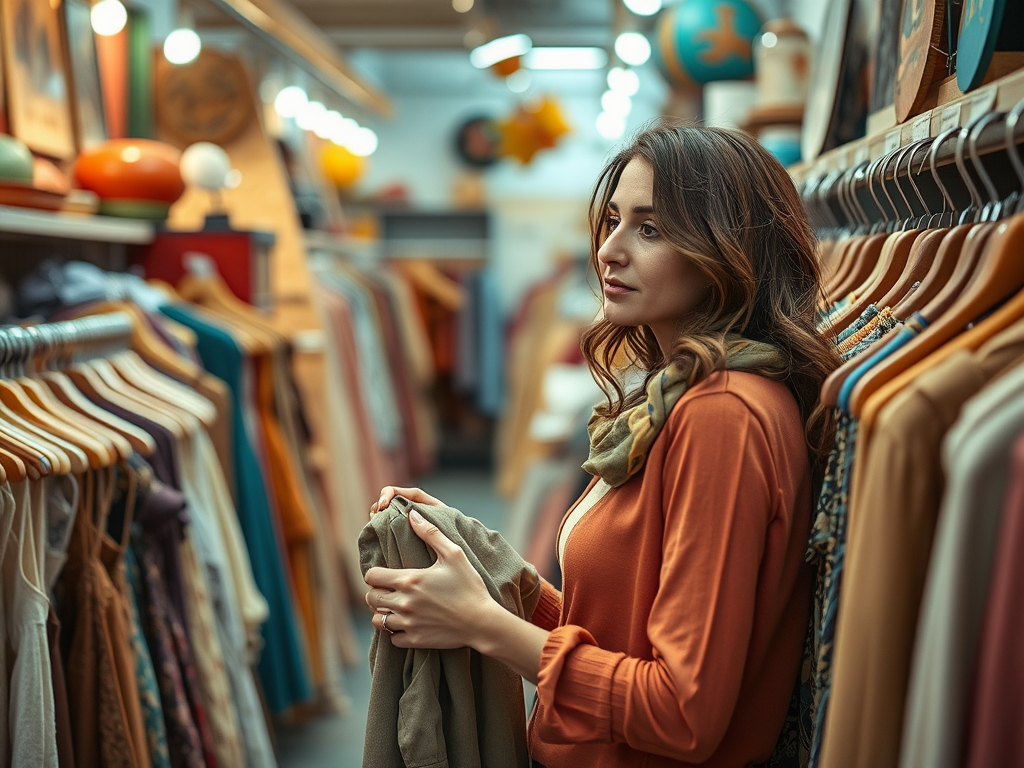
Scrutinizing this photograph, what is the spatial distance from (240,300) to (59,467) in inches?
88.8

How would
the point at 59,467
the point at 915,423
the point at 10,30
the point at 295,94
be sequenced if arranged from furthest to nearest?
the point at 295,94, the point at 10,30, the point at 59,467, the point at 915,423

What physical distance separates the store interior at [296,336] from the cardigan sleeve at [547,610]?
1.04 feet

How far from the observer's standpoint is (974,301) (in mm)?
1040

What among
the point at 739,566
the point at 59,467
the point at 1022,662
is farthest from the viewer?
the point at 59,467

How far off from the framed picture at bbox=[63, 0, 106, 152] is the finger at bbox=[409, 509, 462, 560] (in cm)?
291

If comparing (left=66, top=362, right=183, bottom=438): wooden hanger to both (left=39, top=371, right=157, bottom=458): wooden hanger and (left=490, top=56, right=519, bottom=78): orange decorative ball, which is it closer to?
(left=39, top=371, right=157, bottom=458): wooden hanger

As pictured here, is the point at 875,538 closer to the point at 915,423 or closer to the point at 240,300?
the point at 915,423

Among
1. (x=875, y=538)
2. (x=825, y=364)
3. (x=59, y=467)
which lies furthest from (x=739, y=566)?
(x=59, y=467)

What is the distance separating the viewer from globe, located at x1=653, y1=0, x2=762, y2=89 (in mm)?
3471

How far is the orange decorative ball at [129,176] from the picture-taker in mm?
3393

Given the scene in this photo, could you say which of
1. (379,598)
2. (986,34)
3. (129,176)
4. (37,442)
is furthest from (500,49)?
→ (379,598)

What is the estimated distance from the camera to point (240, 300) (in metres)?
3.87

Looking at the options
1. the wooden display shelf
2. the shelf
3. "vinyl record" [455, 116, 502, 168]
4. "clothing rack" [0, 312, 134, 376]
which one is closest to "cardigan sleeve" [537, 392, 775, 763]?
the wooden display shelf

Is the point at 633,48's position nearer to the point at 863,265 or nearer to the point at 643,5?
the point at 643,5
